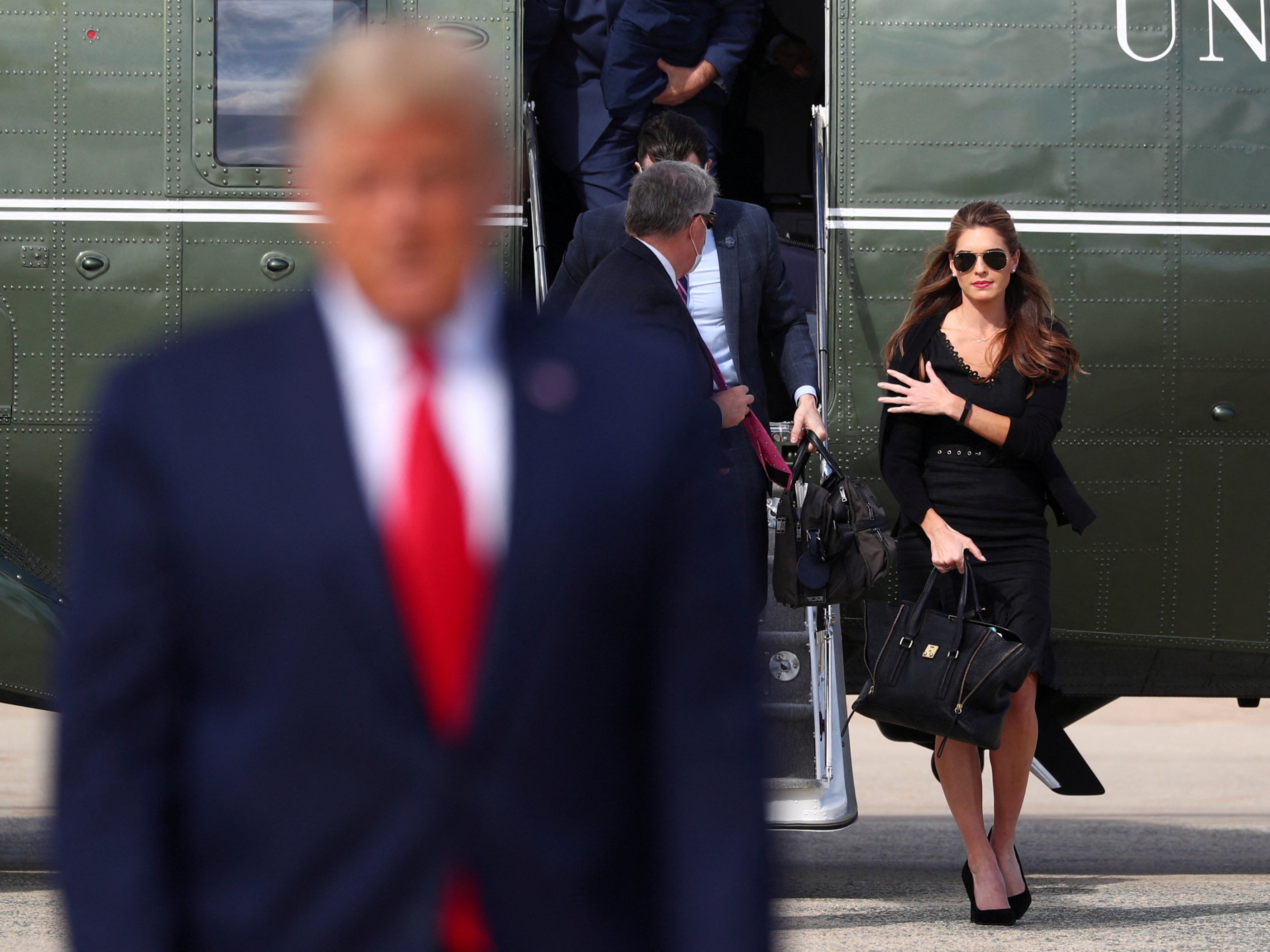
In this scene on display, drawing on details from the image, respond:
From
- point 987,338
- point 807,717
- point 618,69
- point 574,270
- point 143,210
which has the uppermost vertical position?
point 618,69

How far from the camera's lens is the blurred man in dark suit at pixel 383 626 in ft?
4.40

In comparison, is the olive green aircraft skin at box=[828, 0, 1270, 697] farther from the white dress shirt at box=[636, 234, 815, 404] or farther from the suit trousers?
the suit trousers

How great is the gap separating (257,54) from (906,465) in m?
2.57

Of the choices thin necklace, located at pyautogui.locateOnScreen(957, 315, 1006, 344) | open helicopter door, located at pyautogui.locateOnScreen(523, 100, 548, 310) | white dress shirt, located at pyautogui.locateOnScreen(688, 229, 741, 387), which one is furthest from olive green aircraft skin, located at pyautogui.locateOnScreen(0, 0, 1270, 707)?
white dress shirt, located at pyautogui.locateOnScreen(688, 229, 741, 387)

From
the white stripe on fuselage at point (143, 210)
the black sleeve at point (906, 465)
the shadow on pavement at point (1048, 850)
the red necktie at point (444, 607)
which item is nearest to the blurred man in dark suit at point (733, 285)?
the black sleeve at point (906, 465)

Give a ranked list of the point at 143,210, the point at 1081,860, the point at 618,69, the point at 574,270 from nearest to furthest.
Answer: the point at 574,270, the point at 143,210, the point at 618,69, the point at 1081,860

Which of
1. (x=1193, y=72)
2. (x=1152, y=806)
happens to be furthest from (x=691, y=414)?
(x=1152, y=806)

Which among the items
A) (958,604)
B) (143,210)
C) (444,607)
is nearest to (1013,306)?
(958,604)

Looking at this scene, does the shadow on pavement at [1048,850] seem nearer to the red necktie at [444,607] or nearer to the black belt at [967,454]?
the black belt at [967,454]

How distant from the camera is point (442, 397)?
4.59 feet

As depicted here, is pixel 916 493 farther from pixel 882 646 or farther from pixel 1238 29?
pixel 1238 29

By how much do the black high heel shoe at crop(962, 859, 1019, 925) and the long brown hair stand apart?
1.52 meters

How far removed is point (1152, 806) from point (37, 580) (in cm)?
644

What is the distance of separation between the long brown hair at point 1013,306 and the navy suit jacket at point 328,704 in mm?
3604
